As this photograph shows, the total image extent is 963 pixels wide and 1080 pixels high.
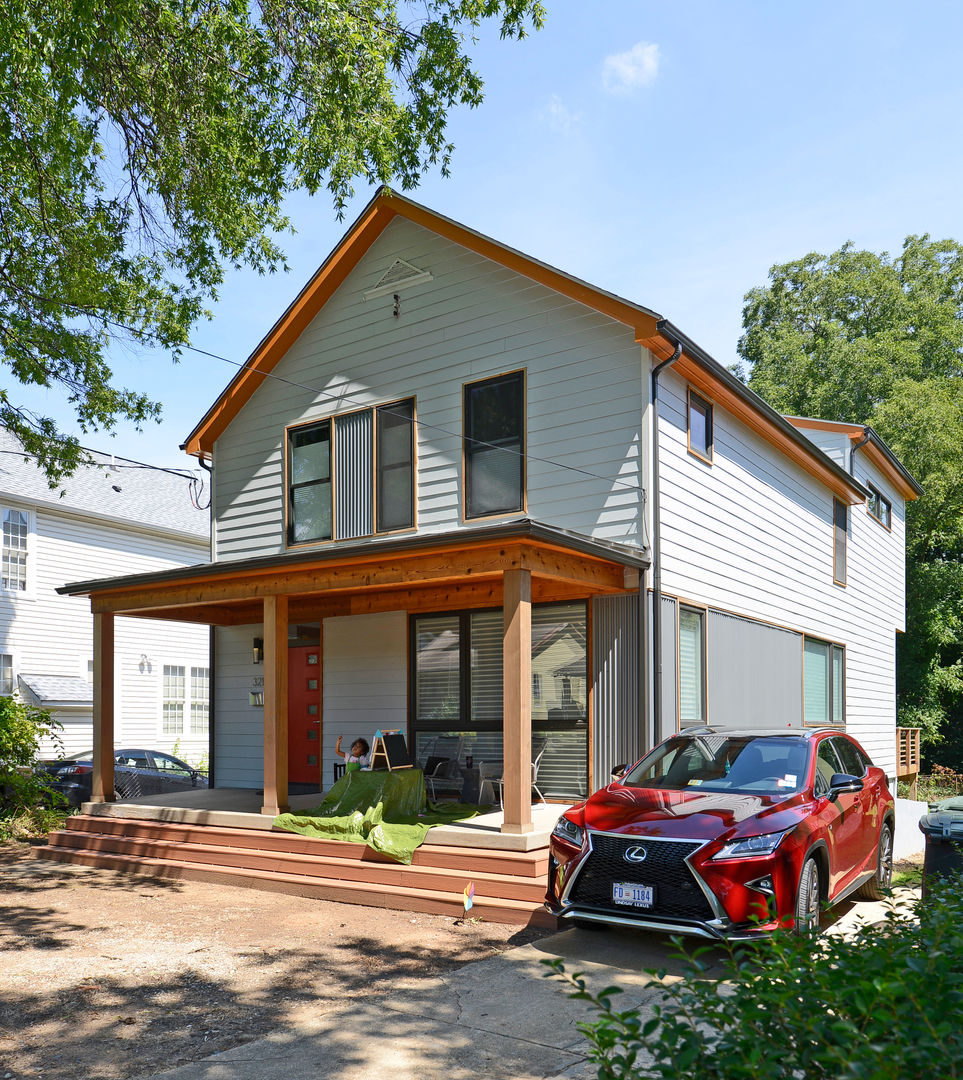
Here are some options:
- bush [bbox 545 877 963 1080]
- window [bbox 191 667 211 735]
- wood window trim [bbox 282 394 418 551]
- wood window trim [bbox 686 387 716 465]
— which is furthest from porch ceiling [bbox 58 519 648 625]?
window [bbox 191 667 211 735]

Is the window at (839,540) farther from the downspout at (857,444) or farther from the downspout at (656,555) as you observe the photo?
the downspout at (656,555)

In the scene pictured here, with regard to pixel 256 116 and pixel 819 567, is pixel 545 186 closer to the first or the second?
pixel 256 116

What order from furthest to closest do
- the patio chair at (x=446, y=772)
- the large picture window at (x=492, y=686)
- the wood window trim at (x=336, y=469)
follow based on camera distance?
1. the wood window trim at (x=336, y=469)
2. the patio chair at (x=446, y=772)
3. the large picture window at (x=492, y=686)

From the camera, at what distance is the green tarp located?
1055cm

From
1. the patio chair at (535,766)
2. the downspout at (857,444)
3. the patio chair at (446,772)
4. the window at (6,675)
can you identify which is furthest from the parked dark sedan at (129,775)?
the downspout at (857,444)

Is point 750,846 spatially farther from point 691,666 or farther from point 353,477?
point 353,477

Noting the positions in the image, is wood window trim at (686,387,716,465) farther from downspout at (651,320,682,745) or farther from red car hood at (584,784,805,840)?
red car hood at (584,784,805,840)

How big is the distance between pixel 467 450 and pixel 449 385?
978mm

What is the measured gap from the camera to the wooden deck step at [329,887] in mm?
8734

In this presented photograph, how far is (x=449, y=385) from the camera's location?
44.0 ft

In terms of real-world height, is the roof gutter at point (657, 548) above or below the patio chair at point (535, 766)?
above

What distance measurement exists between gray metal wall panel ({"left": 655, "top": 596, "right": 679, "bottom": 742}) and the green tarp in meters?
2.43

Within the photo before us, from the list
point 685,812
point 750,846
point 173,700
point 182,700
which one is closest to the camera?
point 750,846

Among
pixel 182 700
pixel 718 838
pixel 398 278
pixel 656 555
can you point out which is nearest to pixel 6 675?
pixel 182 700
